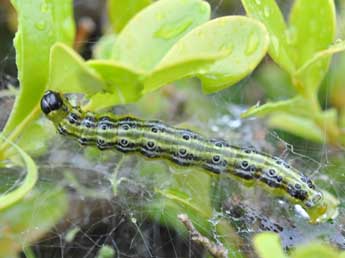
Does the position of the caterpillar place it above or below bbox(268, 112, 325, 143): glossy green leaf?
above

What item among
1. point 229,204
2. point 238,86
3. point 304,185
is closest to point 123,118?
point 229,204

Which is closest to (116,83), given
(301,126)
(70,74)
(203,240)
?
(70,74)

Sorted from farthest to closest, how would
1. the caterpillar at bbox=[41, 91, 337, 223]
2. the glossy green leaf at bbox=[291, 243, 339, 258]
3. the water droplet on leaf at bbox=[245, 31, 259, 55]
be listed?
the caterpillar at bbox=[41, 91, 337, 223]
the water droplet on leaf at bbox=[245, 31, 259, 55]
the glossy green leaf at bbox=[291, 243, 339, 258]

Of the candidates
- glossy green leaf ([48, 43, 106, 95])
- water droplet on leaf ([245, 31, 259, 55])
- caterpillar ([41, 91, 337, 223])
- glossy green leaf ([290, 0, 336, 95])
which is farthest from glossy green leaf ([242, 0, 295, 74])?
glossy green leaf ([48, 43, 106, 95])

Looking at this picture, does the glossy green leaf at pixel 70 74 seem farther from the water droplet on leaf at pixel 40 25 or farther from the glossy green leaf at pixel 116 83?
the water droplet on leaf at pixel 40 25

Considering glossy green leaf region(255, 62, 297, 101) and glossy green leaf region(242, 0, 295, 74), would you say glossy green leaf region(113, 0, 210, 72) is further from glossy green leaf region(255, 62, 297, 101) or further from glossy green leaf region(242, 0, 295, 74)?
glossy green leaf region(255, 62, 297, 101)

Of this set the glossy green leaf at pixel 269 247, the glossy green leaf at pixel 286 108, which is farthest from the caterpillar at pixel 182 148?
the glossy green leaf at pixel 269 247

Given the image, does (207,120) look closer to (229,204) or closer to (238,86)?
(238,86)
